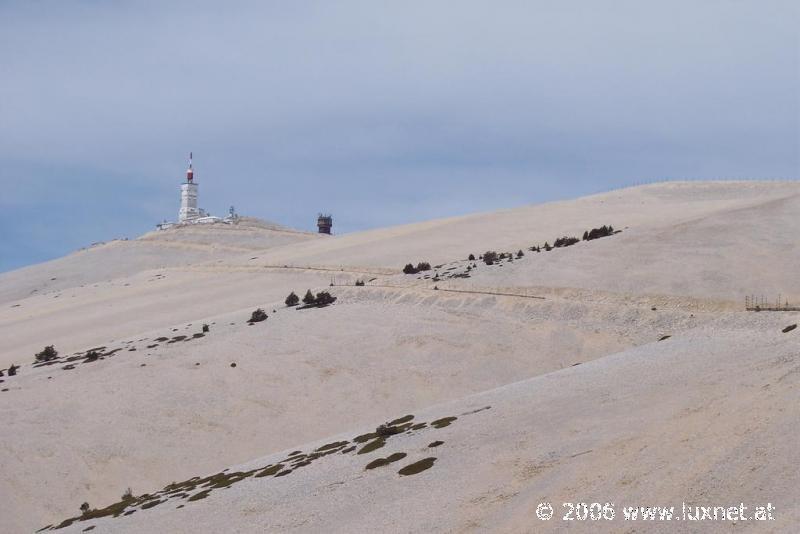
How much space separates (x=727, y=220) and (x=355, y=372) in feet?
111

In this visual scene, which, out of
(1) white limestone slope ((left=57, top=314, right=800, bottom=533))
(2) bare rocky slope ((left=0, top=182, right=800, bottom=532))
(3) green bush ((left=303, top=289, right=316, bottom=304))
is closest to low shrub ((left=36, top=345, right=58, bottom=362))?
(2) bare rocky slope ((left=0, top=182, right=800, bottom=532))

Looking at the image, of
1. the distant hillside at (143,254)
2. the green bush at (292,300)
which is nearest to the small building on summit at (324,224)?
the distant hillside at (143,254)

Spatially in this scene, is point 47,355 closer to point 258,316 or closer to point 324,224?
point 258,316

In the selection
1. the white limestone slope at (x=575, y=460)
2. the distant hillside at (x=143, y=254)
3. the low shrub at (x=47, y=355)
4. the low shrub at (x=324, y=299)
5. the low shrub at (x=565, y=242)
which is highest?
the distant hillside at (x=143, y=254)

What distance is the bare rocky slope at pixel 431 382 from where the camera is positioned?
907 inches

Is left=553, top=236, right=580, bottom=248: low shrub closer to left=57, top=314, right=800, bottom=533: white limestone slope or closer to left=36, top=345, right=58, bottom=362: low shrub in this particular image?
left=57, top=314, right=800, bottom=533: white limestone slope

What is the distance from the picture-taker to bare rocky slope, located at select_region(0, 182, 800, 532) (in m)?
23.0

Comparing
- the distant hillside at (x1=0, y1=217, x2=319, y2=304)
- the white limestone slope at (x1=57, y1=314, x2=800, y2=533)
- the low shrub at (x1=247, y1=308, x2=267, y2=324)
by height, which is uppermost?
the distant hillside at (x1=0, y1=217, x2=319, y2=304)

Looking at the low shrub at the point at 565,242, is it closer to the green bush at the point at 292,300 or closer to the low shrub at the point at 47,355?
the green bush at the point at 292,300

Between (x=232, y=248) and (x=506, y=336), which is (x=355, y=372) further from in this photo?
(x=232, y=248)

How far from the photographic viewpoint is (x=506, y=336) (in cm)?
4916

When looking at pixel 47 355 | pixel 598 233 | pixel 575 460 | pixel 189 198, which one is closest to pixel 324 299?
pixel 47 355

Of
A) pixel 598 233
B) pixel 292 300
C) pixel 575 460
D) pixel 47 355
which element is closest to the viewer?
pixel 575 460

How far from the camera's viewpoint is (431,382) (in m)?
44.8
